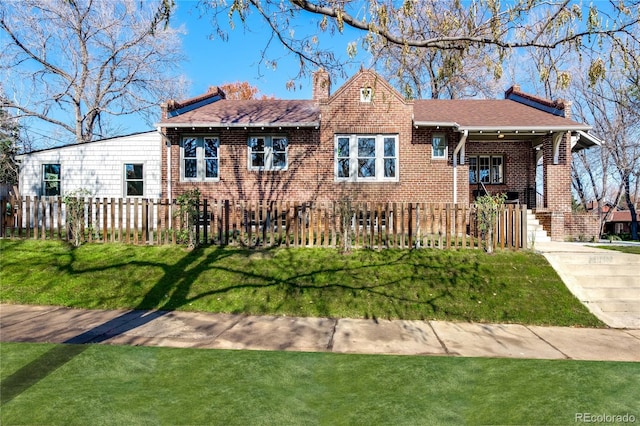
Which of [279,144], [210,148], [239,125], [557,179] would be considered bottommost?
[557,179]

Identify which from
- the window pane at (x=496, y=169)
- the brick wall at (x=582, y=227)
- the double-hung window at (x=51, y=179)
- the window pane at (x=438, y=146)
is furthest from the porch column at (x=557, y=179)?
the double-hung window at (x=51, y=179)

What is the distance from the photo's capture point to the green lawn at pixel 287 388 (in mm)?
3207

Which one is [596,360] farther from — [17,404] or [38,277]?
[38,277]

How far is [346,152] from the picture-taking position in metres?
15.1

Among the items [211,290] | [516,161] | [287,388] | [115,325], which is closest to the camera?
[287,388]

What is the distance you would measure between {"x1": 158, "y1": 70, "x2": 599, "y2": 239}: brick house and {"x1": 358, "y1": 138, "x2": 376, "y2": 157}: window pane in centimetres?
3

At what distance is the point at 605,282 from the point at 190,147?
14.1m

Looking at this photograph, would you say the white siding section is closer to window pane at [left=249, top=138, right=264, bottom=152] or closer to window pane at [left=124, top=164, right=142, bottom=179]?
window pane at [left=124, top=164, right=142, bottom=179]

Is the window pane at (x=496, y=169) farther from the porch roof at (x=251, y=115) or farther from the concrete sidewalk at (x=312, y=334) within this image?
the concrete sidewalk at (x=312, y=334)

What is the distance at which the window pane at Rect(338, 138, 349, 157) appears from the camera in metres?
15.1

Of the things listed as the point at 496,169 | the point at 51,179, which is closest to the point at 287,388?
the point at 496,169

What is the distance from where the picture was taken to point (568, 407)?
3.43 metres

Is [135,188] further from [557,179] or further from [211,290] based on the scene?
[557,179]

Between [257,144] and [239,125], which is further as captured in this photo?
[257,144]
